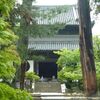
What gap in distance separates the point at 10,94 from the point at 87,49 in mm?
11748

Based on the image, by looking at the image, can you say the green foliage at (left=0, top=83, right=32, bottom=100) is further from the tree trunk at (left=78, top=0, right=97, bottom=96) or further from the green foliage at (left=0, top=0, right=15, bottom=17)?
the tree trunk at (left=78, top=0, right=97, bottom=96)

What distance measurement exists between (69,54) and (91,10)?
5.46 m

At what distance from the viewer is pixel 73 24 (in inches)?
1308

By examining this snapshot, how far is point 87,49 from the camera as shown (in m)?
16.1

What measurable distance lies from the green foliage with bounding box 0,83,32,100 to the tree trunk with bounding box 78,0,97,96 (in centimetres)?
1133

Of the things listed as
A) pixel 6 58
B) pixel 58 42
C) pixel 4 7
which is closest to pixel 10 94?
pixel 6 58

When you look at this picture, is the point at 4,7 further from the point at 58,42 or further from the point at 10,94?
the point at 58,42

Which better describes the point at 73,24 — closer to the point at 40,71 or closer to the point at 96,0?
the point at 40,71

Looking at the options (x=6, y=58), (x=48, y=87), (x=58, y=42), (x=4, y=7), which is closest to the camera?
(x=4, y=7)

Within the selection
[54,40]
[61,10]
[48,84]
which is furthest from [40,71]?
[61,10]

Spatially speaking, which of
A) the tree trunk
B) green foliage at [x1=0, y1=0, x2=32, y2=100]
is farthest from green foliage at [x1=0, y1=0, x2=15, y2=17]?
the tree trunk

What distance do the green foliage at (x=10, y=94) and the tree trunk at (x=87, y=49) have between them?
11327 millimetres

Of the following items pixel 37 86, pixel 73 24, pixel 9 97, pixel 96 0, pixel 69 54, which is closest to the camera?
pixel 9 97

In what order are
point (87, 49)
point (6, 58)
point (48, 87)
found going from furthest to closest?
point (48, 87) < point (87, 49) < point (6, 58)
